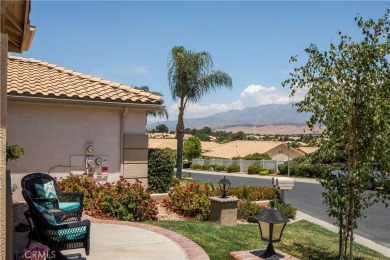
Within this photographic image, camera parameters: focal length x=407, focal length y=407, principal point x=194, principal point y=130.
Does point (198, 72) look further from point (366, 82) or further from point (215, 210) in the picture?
point (366, 82)

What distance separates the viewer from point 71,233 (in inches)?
220

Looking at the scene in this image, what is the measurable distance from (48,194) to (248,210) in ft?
23.3

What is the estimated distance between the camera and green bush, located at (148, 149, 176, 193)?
1577cm

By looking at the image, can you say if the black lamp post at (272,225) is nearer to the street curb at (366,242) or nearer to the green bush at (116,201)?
the green bush at (116,201)

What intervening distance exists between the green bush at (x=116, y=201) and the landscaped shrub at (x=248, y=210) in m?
3.52

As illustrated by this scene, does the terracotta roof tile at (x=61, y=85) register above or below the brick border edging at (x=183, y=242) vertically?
above

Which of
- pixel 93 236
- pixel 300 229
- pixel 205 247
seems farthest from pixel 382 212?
pixel 93 236

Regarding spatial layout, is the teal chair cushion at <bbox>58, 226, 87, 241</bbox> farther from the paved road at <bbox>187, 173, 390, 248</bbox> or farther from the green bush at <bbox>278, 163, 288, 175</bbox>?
the green bush at <bbox>278, 163, 288, 175</bbox>

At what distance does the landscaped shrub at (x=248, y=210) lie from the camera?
522 inches

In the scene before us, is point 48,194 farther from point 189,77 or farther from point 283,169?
point 283,169

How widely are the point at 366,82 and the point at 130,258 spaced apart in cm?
524

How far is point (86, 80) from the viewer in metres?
15.1

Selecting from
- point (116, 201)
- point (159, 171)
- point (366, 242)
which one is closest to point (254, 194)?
point (159, 171)

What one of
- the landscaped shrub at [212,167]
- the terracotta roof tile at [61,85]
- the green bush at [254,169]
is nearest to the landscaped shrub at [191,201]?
the terracotta roof tile at [61,85]
